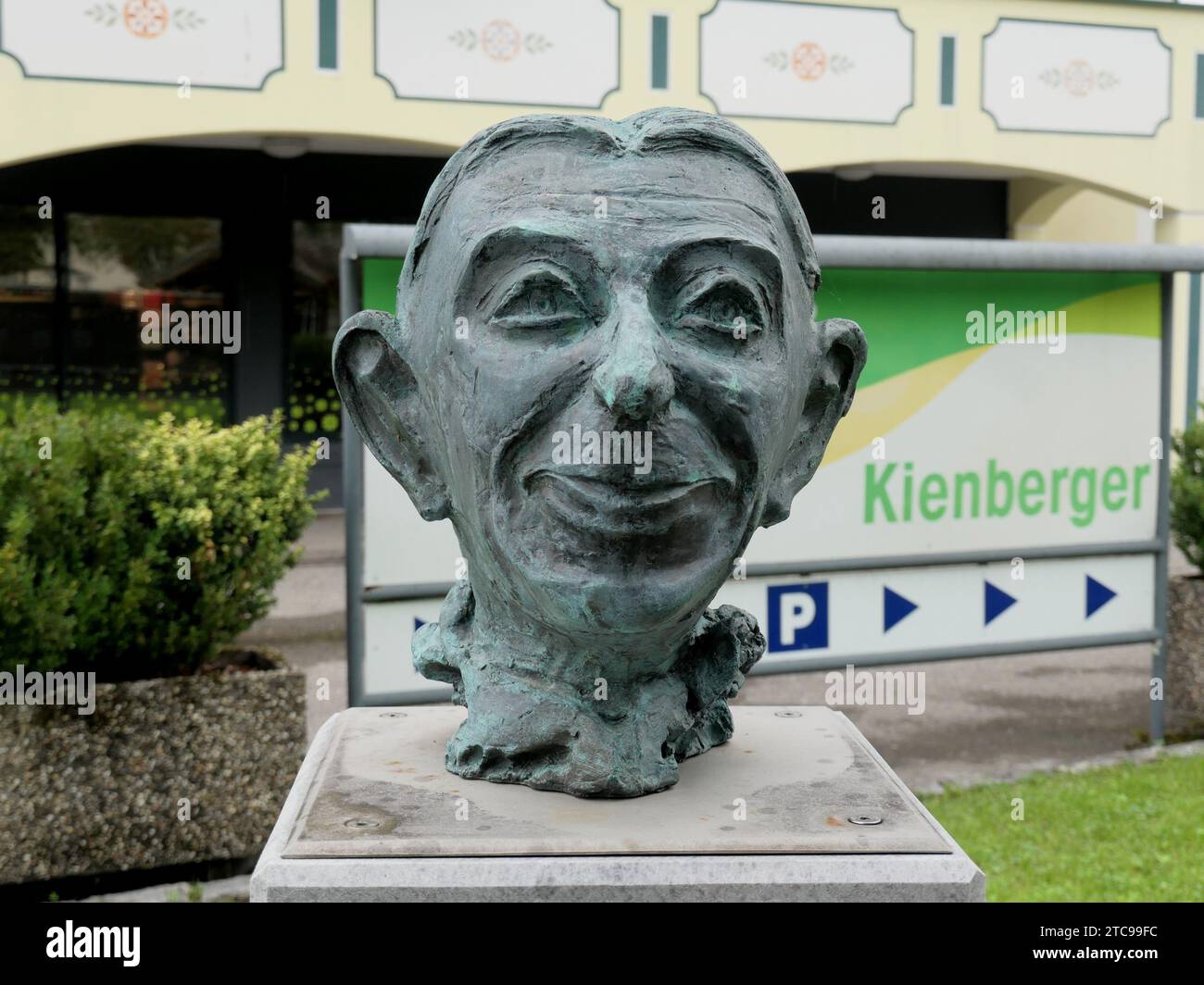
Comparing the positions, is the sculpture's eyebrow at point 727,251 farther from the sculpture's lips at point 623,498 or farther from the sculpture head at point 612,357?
the sculpture's lips at point 623,498

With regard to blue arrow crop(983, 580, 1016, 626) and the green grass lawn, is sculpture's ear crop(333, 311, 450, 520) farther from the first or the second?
blue arrow crop(983, 580, 1016, 626)

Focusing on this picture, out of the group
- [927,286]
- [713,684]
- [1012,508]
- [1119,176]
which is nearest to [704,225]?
[713,684]

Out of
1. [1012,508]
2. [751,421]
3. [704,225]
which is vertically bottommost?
[1012,508]

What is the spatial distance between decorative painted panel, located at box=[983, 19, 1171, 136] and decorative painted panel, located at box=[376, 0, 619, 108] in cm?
302

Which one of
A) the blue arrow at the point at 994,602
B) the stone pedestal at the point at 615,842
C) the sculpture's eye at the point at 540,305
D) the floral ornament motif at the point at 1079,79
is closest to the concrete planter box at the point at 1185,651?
the blue arrow at the point at 994,602

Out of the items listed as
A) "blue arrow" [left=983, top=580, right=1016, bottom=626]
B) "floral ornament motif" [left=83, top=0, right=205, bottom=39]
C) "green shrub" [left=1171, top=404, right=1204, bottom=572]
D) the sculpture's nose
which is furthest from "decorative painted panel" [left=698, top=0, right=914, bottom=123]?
the sculpture's nose

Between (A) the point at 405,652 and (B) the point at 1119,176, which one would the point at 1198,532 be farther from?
(B) the point at 1119,176

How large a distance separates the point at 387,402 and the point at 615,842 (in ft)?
3.31

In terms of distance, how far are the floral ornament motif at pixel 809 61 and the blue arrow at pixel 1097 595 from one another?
193 inches

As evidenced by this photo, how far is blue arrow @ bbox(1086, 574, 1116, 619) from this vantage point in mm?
5473

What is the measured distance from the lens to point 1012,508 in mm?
5285

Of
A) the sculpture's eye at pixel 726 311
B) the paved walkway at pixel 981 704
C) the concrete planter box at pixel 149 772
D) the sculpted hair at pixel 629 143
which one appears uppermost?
the sculpted hair at pixel 629 143

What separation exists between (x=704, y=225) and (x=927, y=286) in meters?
2.98

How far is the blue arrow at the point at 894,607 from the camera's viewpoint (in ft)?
16.9
